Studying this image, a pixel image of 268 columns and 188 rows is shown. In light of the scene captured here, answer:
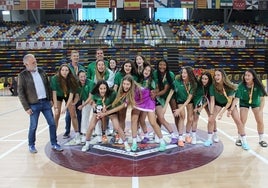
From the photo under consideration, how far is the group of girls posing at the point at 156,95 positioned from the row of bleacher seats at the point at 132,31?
15055 millimetres

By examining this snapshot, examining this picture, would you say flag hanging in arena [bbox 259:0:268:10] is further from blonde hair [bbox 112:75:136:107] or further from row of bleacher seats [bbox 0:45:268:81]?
blonde hair [bbox 112:75:136:107]

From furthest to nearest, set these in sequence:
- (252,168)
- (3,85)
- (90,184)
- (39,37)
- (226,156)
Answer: (39,37) → (3,85) → (226,156) → (252,168) → (90,184)

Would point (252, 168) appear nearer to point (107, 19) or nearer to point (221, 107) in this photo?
point (221, 107)

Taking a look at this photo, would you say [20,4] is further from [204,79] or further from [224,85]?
[224,85]

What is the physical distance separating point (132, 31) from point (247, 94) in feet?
57.2

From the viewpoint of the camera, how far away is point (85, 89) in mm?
5039

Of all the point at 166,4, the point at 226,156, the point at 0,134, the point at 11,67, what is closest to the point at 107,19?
the point at 166,4

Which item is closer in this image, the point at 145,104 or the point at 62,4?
the point at 145,104

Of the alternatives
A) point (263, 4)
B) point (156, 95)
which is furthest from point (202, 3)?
point (156, 95)

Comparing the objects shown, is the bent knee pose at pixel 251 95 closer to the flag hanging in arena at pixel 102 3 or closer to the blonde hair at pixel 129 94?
the blonde hair at pixel 129 94

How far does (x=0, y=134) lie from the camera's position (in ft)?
19.7

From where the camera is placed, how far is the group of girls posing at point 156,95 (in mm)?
4547

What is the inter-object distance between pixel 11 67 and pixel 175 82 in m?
16.1

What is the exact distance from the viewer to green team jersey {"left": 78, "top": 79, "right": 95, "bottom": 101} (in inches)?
193
